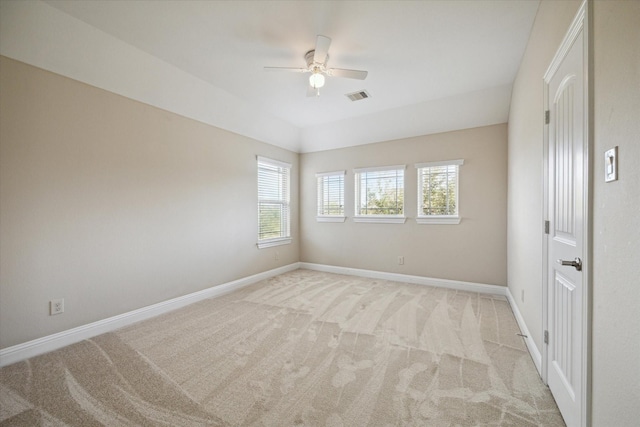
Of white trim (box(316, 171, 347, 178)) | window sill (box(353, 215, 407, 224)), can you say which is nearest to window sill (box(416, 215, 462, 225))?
window sill (box(353, 215, 407, 224))

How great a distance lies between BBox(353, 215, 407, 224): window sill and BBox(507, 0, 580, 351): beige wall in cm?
172

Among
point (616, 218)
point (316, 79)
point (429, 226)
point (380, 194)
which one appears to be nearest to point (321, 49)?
point (316, 79)

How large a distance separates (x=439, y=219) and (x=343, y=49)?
2.94 metres

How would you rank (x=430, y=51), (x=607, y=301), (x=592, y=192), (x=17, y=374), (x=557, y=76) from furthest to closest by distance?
(x=430, y=51), (x=17, y=374), (x=557, y=76), (x=592, y=192), (x=607, y=301)

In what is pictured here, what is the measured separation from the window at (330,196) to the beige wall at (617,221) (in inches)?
163

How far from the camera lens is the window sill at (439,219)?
4.21 metres

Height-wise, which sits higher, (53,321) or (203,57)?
(203,57)

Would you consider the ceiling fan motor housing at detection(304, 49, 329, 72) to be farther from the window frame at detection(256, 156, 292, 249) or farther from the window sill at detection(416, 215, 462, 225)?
the window sill at detection(416, 215, 462, 225)

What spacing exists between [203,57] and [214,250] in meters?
2.48

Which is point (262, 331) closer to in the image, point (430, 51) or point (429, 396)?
point (429, 396)

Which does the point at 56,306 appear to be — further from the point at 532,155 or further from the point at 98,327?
the point at 532,155

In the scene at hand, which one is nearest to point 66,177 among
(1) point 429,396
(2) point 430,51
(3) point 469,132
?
(1) point 429,396

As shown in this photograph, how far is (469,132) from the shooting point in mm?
4090

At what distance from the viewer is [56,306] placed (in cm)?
244
